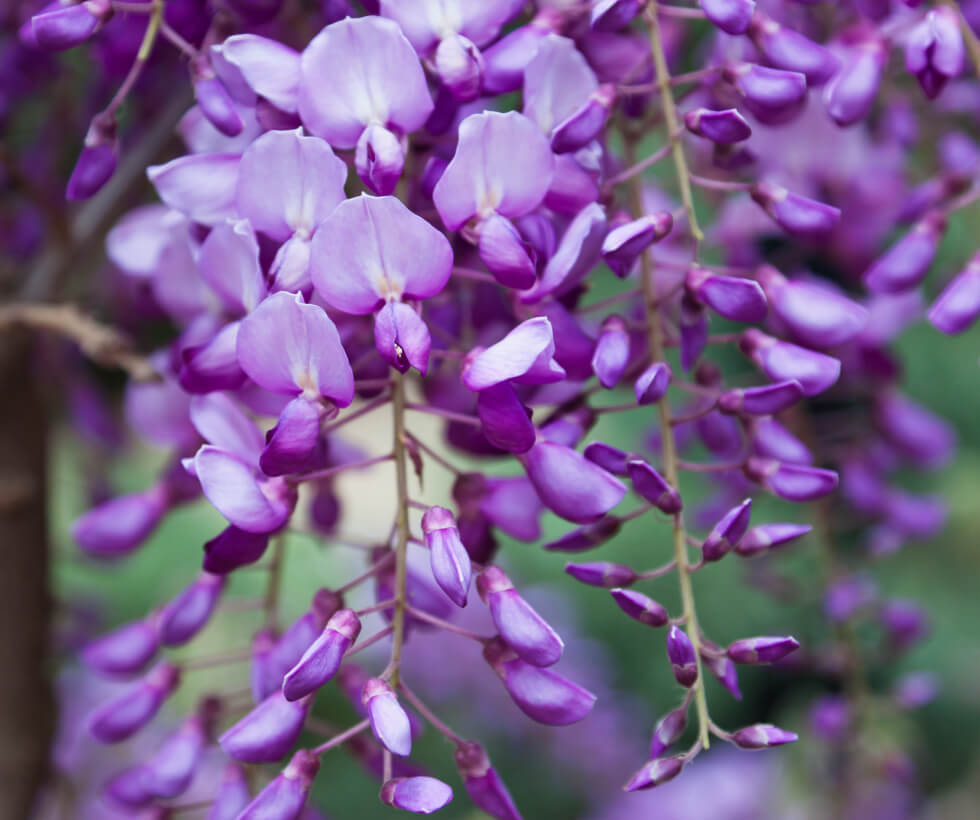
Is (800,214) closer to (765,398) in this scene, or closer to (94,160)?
(765,398)

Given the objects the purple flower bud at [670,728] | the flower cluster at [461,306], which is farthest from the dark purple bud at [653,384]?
the purple flower bud at [670,728]

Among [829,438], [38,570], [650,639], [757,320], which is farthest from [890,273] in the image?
[650,639]

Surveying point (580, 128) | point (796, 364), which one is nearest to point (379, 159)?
point (580, 128)

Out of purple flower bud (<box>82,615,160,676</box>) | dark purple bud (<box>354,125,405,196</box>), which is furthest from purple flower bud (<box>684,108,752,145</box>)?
purple flower bud (<box>82,615,160,676</box>)

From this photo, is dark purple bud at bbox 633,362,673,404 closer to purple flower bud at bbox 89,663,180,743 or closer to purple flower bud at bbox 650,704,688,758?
purple flower bud at bbox 650,704,688,758

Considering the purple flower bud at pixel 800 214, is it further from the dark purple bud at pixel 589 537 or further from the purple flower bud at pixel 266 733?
the purple flower bud at pixel 266 733

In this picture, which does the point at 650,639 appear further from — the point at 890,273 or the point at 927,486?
the point at 890,273
